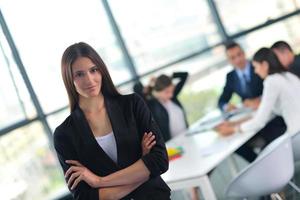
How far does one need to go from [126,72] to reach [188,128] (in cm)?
132

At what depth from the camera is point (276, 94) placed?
3238 millimetres

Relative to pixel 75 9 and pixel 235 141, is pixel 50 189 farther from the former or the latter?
pixel 235 141

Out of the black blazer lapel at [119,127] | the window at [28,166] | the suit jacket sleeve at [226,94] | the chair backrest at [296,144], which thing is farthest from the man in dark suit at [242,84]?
the black blazer lapel at [119,127]

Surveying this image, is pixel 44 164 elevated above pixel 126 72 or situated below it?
below

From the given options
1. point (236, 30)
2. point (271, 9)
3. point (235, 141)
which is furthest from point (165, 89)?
point (271, 9)

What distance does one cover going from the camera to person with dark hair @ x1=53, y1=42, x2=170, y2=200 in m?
1.87

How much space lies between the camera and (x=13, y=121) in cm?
459

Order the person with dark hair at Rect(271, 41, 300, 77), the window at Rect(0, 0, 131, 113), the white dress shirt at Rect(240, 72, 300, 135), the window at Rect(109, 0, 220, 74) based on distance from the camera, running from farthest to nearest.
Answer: the window at Rect(109, 0, 220, 74), the window at Rect(0, 0, 131, 113), the person with dark hair at Rect(271, 41, 300, 77), the white dress shirt at Rect(240, 72, 300, 135)

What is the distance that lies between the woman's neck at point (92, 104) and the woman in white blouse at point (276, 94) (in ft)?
5.45

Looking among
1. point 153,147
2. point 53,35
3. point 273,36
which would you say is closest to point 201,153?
point 153,147

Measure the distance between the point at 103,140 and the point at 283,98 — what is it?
5.88 ft

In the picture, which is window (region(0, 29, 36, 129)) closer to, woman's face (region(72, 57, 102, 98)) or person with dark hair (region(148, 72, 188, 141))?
person with dark hair (region(148, 72, 188, 141))

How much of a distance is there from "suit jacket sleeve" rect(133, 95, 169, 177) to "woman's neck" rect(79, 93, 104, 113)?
0.15 metres

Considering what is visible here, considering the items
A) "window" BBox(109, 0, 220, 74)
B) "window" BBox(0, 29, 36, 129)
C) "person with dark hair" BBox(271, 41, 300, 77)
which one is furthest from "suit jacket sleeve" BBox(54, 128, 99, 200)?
"window" BBox(109, 0, 220, 74)
